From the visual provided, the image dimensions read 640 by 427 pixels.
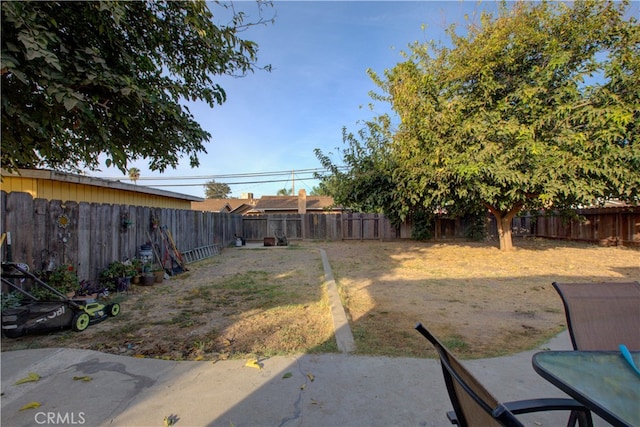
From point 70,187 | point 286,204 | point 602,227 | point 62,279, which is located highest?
point 286,204

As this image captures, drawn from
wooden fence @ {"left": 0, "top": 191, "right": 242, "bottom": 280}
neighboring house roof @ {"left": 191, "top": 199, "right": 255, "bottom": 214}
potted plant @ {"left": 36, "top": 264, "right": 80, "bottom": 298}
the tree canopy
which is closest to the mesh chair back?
wooden fence @ {"left": 0, "top": 191, "right": 242, "bottom": 280}

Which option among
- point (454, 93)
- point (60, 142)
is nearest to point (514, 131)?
point (454, 93)

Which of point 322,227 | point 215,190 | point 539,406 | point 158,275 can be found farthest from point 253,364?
point 215,190

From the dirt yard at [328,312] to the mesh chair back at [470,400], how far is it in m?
2.26

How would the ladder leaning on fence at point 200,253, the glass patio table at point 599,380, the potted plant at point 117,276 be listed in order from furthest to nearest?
the ladder leaning on fence at point 200,253 < the potted plant at point 117,276 < the glass patio table at point 599,380

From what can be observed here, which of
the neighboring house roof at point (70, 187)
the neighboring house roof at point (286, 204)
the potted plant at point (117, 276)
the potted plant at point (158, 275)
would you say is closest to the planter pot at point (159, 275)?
the potted plant at point (158, 275)

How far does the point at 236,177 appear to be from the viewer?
39219 mm

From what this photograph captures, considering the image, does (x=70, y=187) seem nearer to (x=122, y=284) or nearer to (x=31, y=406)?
(x=122, y=284)

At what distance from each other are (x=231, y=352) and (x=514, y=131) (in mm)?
8657

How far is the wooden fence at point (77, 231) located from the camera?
466 cm

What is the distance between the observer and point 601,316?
2180 mm

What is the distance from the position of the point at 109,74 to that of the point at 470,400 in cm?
330

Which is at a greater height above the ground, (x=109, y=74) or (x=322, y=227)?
(x=109, y=74)

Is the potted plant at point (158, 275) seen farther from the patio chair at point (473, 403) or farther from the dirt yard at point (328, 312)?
the patio chair at point (473, 403)
